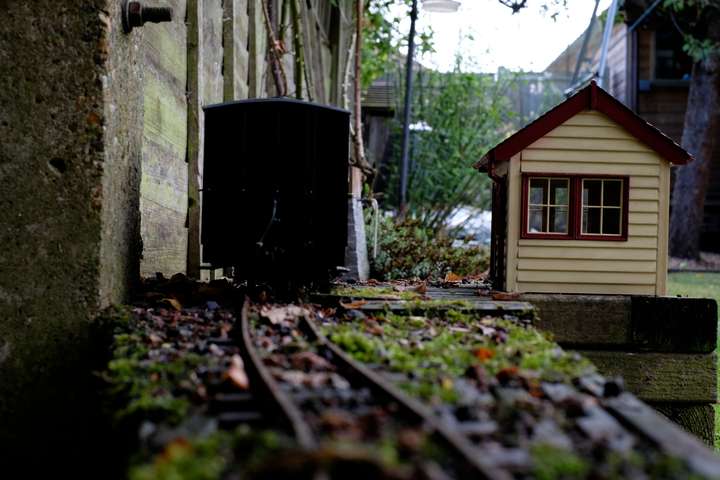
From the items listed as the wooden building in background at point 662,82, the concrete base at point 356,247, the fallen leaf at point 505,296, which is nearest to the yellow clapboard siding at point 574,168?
the fallen leaf at point 505,296

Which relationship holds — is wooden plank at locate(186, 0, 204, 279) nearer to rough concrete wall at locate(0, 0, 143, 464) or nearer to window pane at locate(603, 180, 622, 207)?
rough concrete wall at locate(0, 0, 143, 464)

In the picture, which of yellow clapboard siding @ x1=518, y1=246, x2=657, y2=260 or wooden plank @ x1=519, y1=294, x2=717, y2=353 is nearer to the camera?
wooden plank @ x1=519, y1=294, x2=717, y2=353

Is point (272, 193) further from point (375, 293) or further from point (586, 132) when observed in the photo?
point (586, 132)

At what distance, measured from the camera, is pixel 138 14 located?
524cm

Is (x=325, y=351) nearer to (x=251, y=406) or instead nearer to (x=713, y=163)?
(x=251, y=406)

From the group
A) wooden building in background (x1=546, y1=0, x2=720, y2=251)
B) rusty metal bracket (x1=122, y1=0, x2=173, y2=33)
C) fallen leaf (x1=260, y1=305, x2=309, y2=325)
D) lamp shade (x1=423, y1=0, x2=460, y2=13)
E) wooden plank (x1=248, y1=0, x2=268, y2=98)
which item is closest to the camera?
fallen leaf (x1=260, y1=305, x2=309, y2=325)

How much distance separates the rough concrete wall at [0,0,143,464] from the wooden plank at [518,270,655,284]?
3070 mm

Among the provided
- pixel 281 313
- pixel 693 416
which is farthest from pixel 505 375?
pixel 693 416

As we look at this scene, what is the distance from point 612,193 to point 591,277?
0.68 m

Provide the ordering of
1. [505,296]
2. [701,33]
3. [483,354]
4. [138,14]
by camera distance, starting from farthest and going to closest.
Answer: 1. [701,33]
2. [505,296]
3. [138,14]
4. [483,354]

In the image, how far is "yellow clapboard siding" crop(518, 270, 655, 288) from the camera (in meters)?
6.30

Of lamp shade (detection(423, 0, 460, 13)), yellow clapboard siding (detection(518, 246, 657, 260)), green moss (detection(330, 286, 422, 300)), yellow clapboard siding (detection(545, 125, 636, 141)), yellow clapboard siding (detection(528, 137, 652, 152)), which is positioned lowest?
green moss (detection(330, 286, 422, 300))

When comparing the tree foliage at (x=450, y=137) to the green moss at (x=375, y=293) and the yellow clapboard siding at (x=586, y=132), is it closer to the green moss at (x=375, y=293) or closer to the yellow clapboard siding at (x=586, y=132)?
the green moss at (x=375, y=293)

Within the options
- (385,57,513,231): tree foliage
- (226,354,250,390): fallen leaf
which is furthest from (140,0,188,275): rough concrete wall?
(385,57,513,231): tree foliage
